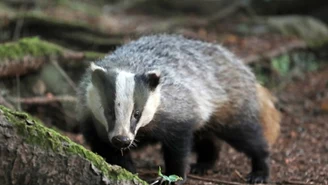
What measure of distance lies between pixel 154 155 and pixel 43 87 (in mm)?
1703

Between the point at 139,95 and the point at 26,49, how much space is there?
2863 mm

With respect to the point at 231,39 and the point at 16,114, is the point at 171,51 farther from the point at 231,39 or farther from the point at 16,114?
the point at 231,39

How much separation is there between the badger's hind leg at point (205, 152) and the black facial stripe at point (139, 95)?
1667 mm

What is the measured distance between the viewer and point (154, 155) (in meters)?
7.95

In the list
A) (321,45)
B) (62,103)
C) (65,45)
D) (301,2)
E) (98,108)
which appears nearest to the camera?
(98,108)

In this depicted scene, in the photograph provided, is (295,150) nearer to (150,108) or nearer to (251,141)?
(251,141)

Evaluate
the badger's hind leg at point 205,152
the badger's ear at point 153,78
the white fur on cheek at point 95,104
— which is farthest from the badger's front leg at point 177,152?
the badger's hind leg at point 205,152

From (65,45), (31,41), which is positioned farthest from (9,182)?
(65,45)

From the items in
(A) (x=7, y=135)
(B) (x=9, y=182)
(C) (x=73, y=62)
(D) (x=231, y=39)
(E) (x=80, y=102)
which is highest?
(A) (x=7, y=135)

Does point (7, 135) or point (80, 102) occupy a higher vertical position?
point (7, 135)

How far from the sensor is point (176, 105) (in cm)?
583

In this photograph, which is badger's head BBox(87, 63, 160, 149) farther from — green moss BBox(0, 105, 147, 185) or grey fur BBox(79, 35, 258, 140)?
green moss BBox(0, 105, 147, 185)

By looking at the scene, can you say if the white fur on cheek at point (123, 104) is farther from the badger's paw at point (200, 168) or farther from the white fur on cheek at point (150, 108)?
the badger's paw at point (200, 168)

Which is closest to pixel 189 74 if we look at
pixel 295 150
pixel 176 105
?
pixel 176 105
